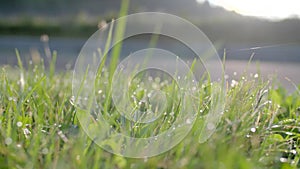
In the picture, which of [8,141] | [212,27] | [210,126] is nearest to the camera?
[8,141]

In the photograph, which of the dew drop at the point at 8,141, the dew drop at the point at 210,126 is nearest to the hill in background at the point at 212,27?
the dew drop at the point at 210,126

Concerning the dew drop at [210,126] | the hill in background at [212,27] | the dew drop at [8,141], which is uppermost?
the hill in background at [212,27]

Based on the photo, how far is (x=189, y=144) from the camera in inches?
43.7

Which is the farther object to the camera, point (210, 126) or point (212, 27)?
point (212, 27)

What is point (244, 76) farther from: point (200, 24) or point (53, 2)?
point (53, 2)

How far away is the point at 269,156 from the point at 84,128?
533 millimetres

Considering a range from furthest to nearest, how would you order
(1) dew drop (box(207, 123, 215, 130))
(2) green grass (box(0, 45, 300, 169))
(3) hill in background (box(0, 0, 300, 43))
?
(3) hill in background (box(0, 0, 300, 43)) < (1) dew drop (box(207, 123, 215, 130)) < (2) green grass (box(0, 45, 300, 169))

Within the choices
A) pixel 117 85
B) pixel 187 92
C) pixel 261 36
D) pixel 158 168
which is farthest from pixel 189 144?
pixel 261 36

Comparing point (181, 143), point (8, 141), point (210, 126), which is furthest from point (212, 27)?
point (8, 141)

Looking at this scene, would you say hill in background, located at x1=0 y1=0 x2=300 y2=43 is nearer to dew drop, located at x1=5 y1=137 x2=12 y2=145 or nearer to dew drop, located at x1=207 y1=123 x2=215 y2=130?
dew drop, located at x1=207 y1=123 x2=215 y2=130

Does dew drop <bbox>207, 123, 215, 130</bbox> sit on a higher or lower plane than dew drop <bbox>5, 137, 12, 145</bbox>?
higher

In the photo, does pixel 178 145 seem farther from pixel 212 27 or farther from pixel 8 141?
pixel 212 27

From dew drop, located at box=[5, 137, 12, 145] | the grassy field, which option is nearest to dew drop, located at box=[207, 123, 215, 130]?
the grassy field

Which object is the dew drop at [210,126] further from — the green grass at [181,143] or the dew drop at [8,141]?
the dew drop at [8,141]
